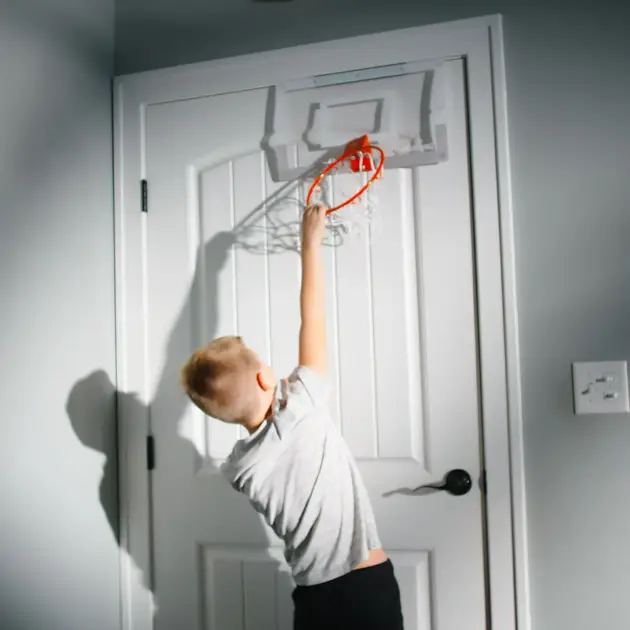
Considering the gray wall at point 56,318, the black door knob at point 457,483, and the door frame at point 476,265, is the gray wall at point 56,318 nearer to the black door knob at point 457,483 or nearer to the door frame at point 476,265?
the door frame at point 476,265

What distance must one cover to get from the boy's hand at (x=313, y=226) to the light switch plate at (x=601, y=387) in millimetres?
672

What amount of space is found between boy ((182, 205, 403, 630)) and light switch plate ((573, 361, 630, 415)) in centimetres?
57

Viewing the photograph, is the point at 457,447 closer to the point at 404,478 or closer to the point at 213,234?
the point at 404,478

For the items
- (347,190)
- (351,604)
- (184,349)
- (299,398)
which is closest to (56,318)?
(184,349)

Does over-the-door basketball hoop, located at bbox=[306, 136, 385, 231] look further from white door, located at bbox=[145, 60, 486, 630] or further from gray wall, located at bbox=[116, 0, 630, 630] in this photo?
gray wall, located at bbox=[116, 0, 630, 630]

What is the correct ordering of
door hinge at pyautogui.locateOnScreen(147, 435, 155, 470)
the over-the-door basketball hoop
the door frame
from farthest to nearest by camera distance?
door hinge at pyautogui.locateOnScreen(147, 435, 155, 470) < the over-the-door basketball hoop < the door frame

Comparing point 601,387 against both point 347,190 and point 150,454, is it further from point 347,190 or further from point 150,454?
point 150,454

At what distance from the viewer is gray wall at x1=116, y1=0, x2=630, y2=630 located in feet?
4.70

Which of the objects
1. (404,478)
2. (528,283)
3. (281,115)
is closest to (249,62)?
(281,115)

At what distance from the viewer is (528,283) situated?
4.88ft

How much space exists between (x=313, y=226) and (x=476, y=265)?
42 centimetres

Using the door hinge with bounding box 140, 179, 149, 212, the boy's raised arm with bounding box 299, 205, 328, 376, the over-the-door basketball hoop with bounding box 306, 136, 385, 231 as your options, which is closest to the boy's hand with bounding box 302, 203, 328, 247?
the boy's raised arm with bounding box 299, 205, 328, 376

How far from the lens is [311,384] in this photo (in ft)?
4.10

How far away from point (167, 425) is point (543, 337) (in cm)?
101
